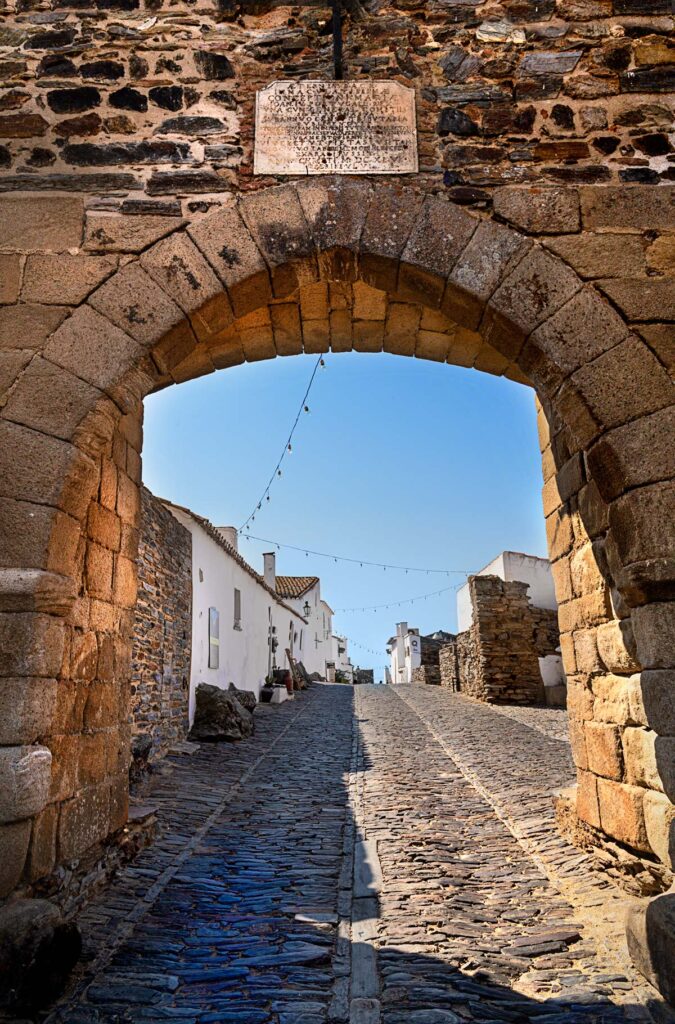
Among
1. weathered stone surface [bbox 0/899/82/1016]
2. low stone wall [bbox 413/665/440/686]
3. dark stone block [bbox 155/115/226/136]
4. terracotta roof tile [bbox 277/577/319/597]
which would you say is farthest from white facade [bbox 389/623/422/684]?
weathered stone surface [bbox 0/899/82/1016]

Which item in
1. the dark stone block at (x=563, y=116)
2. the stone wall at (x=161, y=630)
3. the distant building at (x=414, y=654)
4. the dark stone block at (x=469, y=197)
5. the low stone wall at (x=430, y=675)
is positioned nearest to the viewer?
the dark stone block at (x=469, y=197)

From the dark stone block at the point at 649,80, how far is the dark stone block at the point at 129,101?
8.41 feet

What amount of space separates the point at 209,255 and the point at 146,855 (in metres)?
3.55

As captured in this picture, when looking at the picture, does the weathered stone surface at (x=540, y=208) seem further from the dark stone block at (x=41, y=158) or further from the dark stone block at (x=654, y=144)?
the dark stone block at (x=41, y=158)

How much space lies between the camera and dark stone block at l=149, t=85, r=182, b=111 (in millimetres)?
3633

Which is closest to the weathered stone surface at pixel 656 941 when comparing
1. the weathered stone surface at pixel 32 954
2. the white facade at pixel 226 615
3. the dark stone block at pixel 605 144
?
the weathered stone surface at pixel 32 954

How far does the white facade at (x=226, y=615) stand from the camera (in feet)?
36.0

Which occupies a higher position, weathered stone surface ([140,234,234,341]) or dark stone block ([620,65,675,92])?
dark stone block ([620,65,675,92])

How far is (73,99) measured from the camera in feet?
11.9

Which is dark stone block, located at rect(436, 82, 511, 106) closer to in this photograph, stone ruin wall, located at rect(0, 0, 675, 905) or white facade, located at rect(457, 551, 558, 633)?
stone ruin wall, located at rect(0, 0, 675, 905)

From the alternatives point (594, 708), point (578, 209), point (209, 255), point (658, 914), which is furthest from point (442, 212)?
point (658, 914)

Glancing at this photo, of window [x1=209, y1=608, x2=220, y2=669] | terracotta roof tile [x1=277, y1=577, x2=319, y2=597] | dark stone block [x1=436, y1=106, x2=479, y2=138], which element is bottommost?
window [x1=209, y1=608, x2=220, y2=669]

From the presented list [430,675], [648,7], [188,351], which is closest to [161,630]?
[188,351]

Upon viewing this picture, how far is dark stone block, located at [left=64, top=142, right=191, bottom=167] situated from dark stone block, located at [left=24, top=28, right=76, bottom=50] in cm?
63
